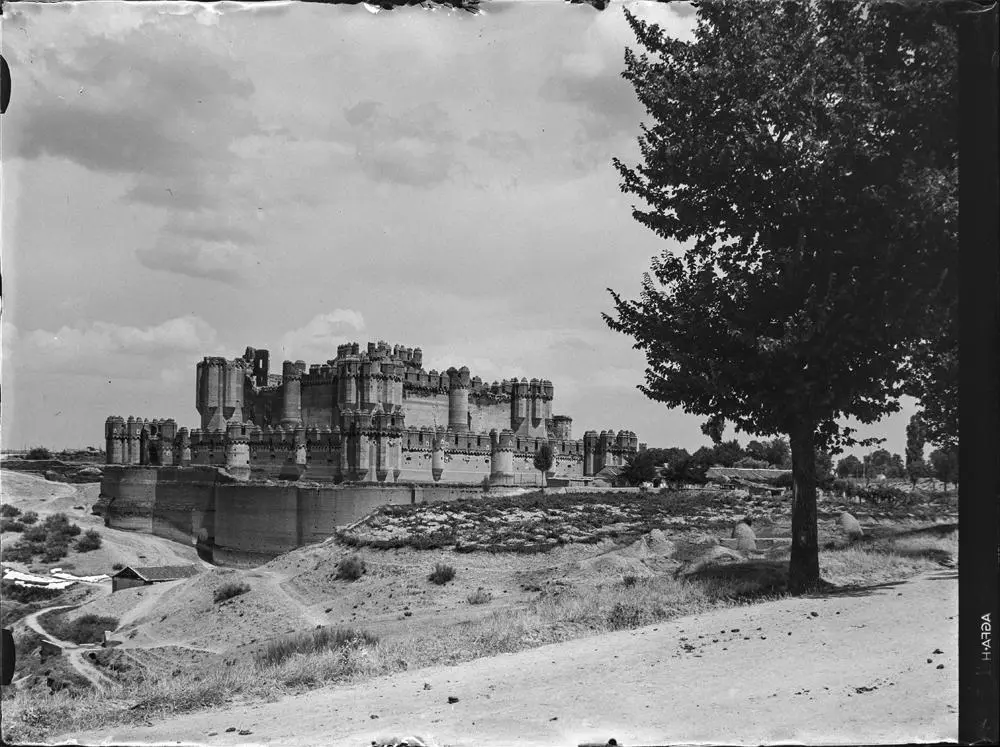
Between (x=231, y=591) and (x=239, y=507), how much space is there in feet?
77.1

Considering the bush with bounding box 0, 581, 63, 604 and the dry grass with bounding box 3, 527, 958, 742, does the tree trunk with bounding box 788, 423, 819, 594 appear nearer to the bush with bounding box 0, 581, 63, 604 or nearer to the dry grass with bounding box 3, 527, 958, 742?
the dry grass with bounding box 3, 527, 958, 742

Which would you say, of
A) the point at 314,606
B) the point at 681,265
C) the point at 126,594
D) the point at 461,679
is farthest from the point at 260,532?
the point at 461,679

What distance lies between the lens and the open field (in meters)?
8.75

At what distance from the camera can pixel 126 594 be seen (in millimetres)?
32062

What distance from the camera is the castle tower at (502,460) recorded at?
55.9 metres

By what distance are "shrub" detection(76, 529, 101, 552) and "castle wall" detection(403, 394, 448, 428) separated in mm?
20000

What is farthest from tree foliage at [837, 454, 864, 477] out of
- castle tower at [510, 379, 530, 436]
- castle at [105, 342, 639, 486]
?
castle tower at [510, 379, 530, 436]

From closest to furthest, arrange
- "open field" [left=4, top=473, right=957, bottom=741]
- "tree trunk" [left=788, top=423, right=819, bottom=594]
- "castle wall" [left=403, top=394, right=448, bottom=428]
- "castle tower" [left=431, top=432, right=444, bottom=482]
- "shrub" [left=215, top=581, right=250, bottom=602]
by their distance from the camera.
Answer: "open field" [left=4, top=473, right=957, bottom=741] < "tree trunk" [left=788, top=423, right=819, bottom=594] < "shrub" [left=215, top=581, right=250, bottom=602] < "castle tower" [left=431, top=432, right=444, bottom=482] < "castle wall" [left=403, top=394, right=448, bottom=428]

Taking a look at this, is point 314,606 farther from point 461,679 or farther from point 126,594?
point 461,679

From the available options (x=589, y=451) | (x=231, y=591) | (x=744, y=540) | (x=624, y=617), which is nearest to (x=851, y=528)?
(x=744, y=540)

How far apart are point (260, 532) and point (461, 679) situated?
4067 centimetres

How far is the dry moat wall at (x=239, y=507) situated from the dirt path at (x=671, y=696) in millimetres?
36335

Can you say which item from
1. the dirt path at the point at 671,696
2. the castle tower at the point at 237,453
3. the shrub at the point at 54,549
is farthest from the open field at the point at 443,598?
the castle tower at the point at 237,453

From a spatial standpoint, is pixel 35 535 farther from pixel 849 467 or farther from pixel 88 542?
pixel 849 467
